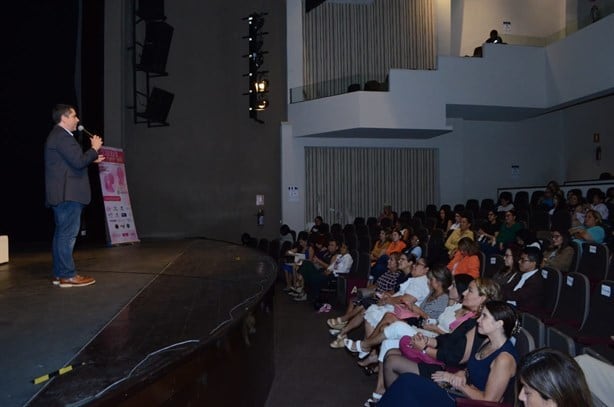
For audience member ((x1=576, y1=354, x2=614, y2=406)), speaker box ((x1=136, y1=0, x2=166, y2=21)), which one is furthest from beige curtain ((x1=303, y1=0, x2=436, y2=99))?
audience member ((x1=576, y1=354, x2=614, y2=406))

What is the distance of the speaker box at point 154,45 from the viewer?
7758mm

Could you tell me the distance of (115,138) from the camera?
7602 millimetres

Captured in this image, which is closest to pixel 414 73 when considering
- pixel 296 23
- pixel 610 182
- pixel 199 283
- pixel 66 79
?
pixel 296 23

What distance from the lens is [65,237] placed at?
11.1 feet

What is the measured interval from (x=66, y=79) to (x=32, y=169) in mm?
1390

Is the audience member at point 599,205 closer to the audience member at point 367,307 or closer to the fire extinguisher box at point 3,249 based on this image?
the audience member at point 367,307

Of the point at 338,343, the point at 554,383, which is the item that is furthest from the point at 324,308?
the point at 554,383

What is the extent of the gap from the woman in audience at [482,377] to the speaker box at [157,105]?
21.7ft

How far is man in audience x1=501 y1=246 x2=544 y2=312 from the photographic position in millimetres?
4066

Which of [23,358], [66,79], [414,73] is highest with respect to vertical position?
[414,73]

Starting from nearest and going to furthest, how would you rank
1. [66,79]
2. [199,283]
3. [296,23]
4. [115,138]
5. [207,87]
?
[199,283]
[66,79]
[115,138]
[207,87]
[296,23]

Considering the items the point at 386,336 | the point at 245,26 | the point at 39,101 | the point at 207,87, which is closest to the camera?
the point at 386,336

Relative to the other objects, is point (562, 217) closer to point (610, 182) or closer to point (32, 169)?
point (610, 182)

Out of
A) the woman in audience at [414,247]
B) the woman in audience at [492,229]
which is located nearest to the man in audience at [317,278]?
the woman in audience at [414,247]
